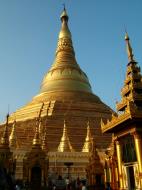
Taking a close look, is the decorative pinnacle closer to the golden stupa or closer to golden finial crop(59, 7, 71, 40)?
golden finial crop(59, 7, 71, 40)

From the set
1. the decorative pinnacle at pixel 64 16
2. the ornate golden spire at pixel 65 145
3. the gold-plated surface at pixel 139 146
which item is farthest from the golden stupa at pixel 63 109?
the gold-plated surface at pixel 139 146

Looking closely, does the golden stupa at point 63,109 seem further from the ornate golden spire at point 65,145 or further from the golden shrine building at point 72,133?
the ornate golden spire at point 65,145

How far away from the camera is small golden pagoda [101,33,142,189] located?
15.4 m

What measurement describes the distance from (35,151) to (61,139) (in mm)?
9628

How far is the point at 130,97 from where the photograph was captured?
17516mm

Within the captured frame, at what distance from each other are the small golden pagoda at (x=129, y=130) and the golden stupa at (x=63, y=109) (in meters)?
13.2

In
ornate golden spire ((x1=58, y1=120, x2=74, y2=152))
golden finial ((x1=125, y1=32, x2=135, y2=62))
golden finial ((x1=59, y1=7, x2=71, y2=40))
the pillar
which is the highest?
golden finial ((x1=59, y1=7, x2=71, y2=40))

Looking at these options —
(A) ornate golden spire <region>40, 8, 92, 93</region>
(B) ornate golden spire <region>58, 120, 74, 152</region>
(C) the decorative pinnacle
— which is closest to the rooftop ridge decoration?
(B) ornate golden spire <region>58, 120, 74, 152</region>

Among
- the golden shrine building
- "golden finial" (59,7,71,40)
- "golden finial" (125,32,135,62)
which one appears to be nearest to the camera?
the golden shrine building

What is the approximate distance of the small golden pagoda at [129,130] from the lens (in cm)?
1541

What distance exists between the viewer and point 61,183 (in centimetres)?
2244

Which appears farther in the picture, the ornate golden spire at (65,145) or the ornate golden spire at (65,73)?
the ornate golden spire at (65,73)

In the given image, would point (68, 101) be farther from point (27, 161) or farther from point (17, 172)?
point (27, 161)

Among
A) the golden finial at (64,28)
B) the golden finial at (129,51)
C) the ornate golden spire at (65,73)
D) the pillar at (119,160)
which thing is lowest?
the pillar at (119,160)
